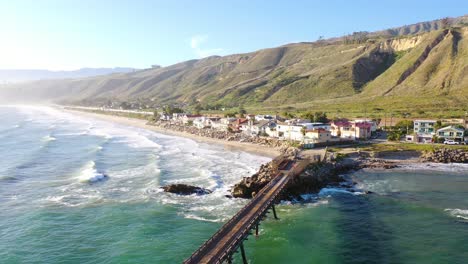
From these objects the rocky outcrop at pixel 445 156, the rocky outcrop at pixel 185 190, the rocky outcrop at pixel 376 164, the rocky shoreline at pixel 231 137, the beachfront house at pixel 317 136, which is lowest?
the rocky outcrop at pixel 185 190

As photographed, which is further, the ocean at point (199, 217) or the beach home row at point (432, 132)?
the beach home row at point (432, 132)

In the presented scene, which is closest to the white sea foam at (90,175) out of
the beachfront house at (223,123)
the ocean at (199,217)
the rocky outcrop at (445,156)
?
the ocean at (199,217)

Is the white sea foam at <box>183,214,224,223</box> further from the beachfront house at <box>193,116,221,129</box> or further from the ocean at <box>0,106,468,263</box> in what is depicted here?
the beachfront house at <box>193,116,221,129</box>

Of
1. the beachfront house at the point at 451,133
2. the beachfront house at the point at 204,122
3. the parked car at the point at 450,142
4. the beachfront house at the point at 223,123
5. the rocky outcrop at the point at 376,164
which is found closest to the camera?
the rocky outcrop at the point at 376,164

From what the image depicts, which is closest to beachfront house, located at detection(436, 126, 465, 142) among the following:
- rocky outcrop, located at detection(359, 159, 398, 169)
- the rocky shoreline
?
rocky outcrop, located at detection(359, 159, 398, 169)

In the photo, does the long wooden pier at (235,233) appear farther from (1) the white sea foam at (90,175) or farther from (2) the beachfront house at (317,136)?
(2) the beachfront house at (317,136)
